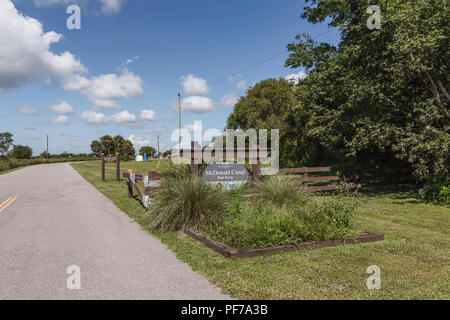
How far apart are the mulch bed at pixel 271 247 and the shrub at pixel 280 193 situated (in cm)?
219

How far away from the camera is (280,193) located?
8.43 metres

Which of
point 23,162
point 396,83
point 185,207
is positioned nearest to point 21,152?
point 23,162

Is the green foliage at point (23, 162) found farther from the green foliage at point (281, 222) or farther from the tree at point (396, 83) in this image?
the green foliage at point (281, 222)

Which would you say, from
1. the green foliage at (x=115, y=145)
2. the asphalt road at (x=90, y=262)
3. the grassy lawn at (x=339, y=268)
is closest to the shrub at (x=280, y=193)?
the grassy lawn at (x=339, y=268)

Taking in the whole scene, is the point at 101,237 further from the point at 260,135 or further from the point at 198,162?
the point at 260,135

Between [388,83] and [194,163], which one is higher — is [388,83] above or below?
above

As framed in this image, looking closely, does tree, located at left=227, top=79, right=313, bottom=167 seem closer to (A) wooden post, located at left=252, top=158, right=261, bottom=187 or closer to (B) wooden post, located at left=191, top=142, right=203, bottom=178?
(A) wooden post, located at left=252, top=158, right=261, bottom=187

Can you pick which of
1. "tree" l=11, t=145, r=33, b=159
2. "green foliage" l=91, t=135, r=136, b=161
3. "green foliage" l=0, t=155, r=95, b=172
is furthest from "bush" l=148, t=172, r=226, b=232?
"tree" l=11, t=145, r=33, b=159

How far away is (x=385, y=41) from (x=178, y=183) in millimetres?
9619

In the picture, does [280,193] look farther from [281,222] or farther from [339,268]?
[339,268]

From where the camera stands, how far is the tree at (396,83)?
10719 mm

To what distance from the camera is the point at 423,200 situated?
11.7 m

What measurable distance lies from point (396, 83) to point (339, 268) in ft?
29.2

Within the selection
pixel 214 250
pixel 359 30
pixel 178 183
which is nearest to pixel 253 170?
pixel 178 183
